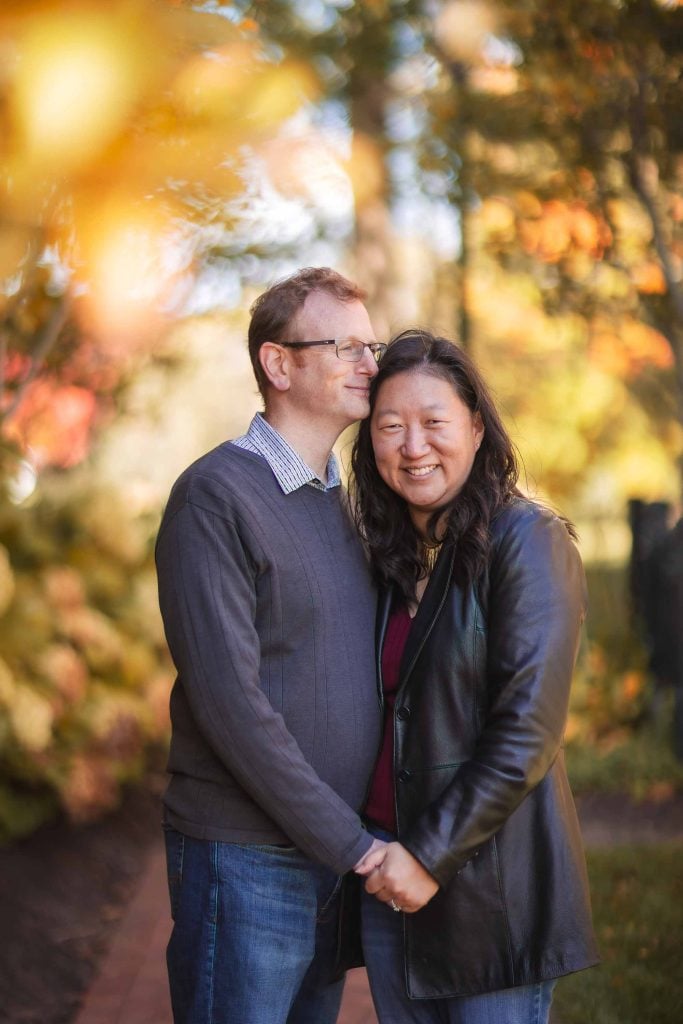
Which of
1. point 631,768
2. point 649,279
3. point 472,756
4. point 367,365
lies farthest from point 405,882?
point 649,279

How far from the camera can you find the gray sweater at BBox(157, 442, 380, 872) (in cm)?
235

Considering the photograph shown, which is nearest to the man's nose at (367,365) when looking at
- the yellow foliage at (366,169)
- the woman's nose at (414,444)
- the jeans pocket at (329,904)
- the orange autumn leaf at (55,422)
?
the woman's nose at (414,444)

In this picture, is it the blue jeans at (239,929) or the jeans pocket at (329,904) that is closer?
the blue jeans at (239,929)

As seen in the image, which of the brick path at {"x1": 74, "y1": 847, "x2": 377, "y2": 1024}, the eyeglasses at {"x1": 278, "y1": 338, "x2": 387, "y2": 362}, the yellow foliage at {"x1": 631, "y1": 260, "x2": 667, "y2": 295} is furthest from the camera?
the yellow foliage at {"x1": 631, "y1": 260, "x2": 667, "y2": 295}

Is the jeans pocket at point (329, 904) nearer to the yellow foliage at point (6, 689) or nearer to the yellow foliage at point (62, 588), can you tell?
the yellow foliage at point (6, 689)

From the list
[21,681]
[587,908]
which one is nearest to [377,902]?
[587,908]

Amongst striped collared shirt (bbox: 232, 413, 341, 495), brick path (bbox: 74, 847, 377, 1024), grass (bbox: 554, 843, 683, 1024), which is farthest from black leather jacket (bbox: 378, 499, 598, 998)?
brick path (bbox: 74, 847, 377, 1024)

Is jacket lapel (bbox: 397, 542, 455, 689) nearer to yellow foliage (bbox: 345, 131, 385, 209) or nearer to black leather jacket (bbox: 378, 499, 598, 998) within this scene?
black leather jacket (bbox: 378, 499, 598, 998)

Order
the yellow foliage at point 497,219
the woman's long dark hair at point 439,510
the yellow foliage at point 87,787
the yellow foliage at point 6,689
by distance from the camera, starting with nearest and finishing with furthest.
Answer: the woman's long dark hair at point 439,510 → the yellow foliage at point 6,689 → the yellow foliage at point 87,787 → the yellow foliage at point 497,219

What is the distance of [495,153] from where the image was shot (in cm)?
838

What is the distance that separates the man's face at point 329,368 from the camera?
2.71 metres

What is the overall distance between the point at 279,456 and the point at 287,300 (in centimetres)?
42

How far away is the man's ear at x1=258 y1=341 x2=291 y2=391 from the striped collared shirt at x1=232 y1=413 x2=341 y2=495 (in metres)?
0.11

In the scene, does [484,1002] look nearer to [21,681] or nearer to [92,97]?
[92,97]
